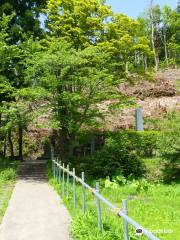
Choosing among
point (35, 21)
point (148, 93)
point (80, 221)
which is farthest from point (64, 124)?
point (148, 93)

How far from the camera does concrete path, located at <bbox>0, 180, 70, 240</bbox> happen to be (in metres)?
9.48

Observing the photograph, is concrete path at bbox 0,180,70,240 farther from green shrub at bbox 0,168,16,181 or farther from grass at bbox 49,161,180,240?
green shrub at bbox 0,168,16,181

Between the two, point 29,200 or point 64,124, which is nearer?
point 29,200

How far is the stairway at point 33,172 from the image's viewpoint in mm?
22414

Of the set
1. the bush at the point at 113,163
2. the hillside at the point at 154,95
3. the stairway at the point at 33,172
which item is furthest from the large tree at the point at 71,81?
the hillside at the point at 154,95

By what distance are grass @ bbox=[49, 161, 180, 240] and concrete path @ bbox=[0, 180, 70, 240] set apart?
0.32m

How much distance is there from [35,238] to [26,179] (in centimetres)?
1276

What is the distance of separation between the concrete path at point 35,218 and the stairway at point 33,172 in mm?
5273

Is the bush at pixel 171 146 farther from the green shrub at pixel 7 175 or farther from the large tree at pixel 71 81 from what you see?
the green shrub at pixel 7 175

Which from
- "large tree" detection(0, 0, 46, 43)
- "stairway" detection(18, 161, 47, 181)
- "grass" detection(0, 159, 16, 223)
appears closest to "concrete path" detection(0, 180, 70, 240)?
"grass" detection(0, 159, 16, 223)

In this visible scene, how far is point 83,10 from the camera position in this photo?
26.6m

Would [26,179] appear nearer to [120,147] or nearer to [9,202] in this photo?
[120,147]

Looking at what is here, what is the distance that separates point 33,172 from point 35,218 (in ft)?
44.0

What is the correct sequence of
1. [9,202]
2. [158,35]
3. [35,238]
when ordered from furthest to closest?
1. [158,35]
2. [9,202]
3. [35,238]
